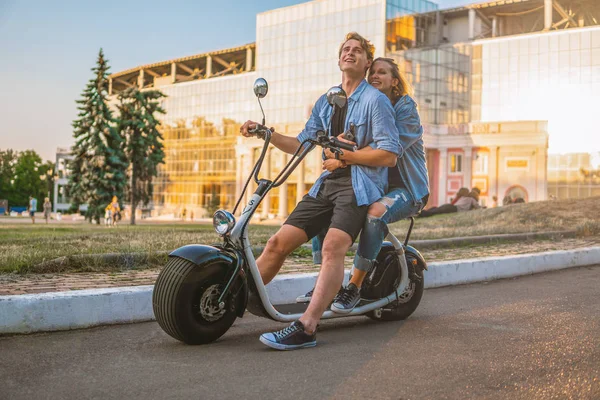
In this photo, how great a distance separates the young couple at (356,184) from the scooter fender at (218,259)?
357mm

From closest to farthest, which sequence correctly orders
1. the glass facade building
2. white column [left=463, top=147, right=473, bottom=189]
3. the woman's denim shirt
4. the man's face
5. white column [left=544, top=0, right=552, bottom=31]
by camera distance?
the man's face, the woman's denim shirt, the glass facade building, white column [left=544, top=0, right=552, bottom=31], white column [left=463, top=147, right=473, bottom=189]

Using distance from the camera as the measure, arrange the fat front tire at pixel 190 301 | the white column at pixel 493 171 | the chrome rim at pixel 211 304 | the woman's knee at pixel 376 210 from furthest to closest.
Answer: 1. the white column at pixel 493 171
2. the woman's knee at pixel 376 210
3. the chrome rim at pixel 211 304
4. the fat front tire at pixel 190 301

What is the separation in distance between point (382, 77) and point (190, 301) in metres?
2.08

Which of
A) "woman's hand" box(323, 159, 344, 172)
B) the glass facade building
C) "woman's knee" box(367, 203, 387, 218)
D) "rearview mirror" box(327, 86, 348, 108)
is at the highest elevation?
the glass facade building

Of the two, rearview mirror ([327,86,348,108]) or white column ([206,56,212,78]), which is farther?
Result: white column ([206,56,212,78])

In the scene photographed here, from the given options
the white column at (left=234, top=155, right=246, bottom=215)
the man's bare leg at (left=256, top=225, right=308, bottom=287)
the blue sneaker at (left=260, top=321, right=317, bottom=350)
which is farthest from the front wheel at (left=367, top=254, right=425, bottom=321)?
the white column at (left=234, top=155, right=246, bottom=215)

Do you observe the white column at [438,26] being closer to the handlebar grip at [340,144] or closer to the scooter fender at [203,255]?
the handlebar grip at [340,144]

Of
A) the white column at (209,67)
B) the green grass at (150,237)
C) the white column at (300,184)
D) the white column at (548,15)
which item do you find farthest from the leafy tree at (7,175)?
the green grass at (150,237)

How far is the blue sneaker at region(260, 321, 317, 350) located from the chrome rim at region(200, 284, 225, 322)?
0.31m

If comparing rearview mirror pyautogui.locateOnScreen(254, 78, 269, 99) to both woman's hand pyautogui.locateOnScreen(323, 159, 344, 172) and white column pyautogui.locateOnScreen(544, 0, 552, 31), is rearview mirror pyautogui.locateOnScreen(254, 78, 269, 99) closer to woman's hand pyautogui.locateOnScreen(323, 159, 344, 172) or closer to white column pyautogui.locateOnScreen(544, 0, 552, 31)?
woman's hand pyautogui.locateOnScreen(323, 159, 344, 172)

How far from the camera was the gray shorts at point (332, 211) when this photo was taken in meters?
4.41

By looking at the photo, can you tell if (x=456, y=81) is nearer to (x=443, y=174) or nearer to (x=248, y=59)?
(x=443, y=174)

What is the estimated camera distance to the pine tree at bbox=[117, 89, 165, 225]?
45719 mm

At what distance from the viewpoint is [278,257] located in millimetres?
4480
